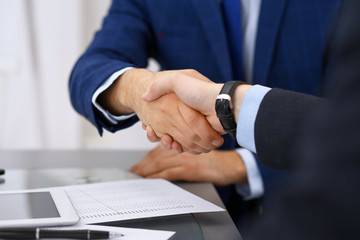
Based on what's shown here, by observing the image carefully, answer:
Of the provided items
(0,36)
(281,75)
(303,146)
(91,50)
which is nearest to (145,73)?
(91,50)

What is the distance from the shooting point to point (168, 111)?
2.42 ft

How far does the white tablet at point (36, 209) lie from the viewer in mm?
455

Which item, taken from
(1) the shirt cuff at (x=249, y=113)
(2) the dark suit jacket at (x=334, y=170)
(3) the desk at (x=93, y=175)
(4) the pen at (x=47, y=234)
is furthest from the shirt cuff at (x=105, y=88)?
(2) the dark suit jacket at (x=334, y=170)

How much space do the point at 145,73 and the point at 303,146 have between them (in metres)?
0.58

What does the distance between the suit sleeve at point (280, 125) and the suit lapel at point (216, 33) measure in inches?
21.1

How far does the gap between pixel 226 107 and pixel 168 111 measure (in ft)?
0.51

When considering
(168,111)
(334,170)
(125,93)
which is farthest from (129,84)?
(334,170)

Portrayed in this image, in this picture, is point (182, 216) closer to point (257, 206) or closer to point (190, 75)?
point (190, 75)

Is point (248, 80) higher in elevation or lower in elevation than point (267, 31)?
lower

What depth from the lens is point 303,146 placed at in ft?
0.84

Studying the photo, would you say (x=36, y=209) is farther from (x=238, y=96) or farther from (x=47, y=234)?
(x=238, y=96)

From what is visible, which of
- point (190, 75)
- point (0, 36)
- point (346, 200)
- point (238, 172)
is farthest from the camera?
point (0, 36)

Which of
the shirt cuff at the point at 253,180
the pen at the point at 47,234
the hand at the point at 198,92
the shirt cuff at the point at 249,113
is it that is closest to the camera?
the pen at the point at 47,234

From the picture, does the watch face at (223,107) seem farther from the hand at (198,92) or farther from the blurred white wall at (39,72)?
the blurred white wall at (39,72)
